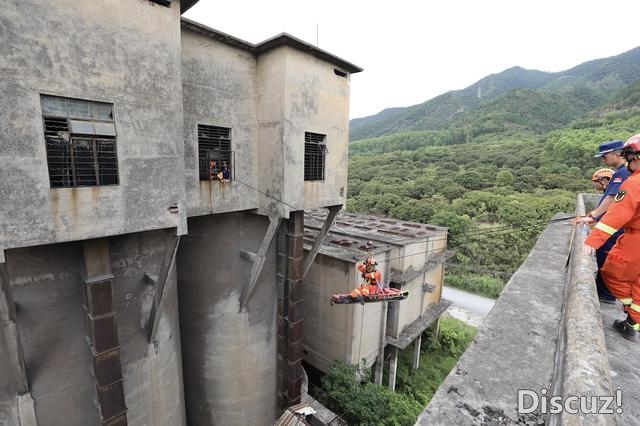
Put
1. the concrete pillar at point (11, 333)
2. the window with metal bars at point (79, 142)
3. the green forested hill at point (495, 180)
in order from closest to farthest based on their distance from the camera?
1. the window with metal bars at point (79, 142)
2. the concrete pillar at point (11, 333)
3. the green forested hill at point (495, 180)

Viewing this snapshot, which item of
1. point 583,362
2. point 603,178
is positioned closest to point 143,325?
point 583,362

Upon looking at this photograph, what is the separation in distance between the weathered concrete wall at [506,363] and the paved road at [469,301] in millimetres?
28878

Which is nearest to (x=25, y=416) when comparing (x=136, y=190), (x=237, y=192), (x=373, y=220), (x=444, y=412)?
(x=136, y=190)

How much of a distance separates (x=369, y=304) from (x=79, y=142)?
45.2 ft

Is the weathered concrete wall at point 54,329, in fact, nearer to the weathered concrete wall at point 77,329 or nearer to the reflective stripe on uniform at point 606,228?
the weathered concrete wall at point 77,329

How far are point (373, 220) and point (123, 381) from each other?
66.2ft

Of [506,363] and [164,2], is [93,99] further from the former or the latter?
[506,363]

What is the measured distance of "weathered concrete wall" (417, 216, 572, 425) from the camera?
2258 millimetres

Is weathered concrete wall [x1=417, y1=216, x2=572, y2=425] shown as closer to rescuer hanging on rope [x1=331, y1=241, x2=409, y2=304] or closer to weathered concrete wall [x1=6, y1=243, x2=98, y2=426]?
rescuer hanging on rope [x1=331, y1=241, x2=409, y2=304]

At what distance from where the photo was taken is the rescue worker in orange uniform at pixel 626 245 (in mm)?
3107

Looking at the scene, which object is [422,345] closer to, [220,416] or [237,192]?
[220,416]

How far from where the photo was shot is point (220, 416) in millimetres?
11094

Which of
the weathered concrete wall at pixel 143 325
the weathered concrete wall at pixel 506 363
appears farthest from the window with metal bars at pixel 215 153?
the weathered concrete wall at pixel 506 363

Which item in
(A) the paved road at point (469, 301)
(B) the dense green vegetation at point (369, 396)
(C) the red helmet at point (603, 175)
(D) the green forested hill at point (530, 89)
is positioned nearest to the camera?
(C) the red helmet at point (603, 175)
